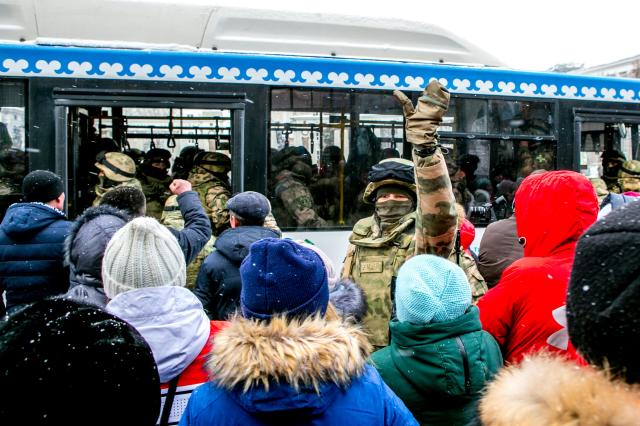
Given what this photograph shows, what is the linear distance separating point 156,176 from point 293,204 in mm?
1757

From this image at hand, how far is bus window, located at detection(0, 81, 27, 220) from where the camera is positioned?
517 centimetres

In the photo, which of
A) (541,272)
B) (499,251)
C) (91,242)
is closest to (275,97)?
(499,251)

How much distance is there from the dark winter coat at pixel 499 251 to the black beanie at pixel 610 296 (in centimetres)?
342

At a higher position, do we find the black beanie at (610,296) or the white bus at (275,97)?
the white bus at (275,97)

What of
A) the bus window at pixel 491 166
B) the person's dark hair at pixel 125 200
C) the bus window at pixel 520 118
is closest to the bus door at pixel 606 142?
the bus window at pixel 520 118

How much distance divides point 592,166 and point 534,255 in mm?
5076

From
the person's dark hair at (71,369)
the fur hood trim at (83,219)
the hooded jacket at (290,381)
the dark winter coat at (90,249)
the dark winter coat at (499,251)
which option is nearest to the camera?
the person's dark hair at (71,369)

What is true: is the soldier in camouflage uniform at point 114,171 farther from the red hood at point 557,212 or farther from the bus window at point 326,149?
the red hood at point 557,212

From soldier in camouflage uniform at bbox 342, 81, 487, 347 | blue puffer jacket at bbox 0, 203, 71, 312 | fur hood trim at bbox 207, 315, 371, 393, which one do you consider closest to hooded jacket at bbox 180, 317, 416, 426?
fur hood trim at bbox 207, 315, 371, 393

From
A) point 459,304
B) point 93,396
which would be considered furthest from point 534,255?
point 93,396

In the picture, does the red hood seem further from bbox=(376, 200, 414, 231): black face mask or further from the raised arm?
bbox=(376, 200, 414, 231): black face mask

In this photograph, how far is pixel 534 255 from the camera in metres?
2.52

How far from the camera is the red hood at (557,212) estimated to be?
2432mm

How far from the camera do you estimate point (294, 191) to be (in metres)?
5.75
